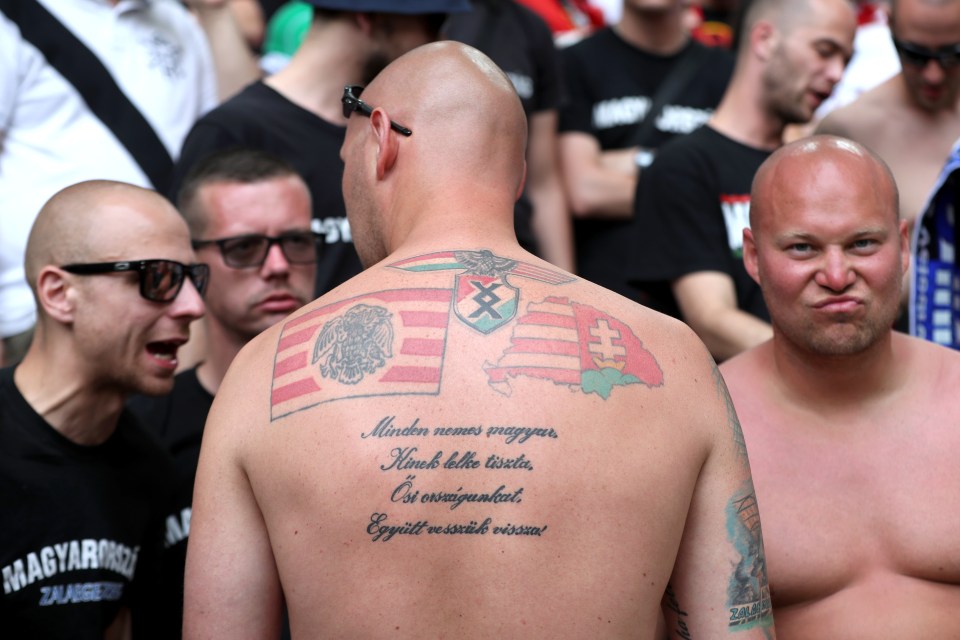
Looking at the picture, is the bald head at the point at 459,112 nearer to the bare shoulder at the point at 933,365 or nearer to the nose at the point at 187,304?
the nose at the point at 187,304

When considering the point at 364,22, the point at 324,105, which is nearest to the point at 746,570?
the point at 324,105

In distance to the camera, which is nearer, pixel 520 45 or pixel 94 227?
pixel 94 227

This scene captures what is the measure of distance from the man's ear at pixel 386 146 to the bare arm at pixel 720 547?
82cm

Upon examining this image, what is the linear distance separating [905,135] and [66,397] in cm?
333

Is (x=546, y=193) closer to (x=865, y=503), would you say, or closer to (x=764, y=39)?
(x=764, y=39)

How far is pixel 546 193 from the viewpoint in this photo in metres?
5.66

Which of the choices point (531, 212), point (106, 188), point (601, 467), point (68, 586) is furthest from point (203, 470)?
point (531, 212)

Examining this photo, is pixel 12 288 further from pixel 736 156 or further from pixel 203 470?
pixel 736 156

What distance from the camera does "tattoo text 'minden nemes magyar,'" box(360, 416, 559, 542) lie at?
237cm

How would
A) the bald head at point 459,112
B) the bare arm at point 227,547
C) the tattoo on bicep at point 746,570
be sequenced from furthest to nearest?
1. the bald head at point 459,112
2. the tattoo on bicep at point 746,570
3. the bare arm at point 227,547

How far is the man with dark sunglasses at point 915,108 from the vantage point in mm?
4762

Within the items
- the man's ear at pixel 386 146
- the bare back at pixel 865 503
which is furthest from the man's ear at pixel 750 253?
the man's ear at pixel 386 146

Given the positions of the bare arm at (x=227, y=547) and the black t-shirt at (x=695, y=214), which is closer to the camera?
the bare arm at (x=227, y=547)

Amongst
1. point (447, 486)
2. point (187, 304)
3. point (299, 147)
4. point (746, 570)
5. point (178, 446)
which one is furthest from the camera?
point (299, 147)
